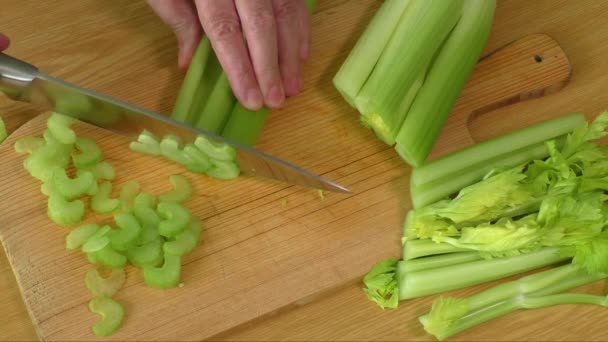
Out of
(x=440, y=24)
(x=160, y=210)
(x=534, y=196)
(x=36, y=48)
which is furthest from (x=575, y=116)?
(x=36, y=48)

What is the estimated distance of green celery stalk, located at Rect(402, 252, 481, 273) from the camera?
200 cm

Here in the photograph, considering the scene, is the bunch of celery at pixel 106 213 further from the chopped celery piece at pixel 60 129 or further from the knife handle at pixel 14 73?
the knife handle at pixel 14 73

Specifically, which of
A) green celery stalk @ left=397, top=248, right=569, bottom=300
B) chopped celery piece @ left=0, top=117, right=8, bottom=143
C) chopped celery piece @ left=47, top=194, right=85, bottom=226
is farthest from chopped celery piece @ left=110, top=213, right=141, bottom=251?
green celery stalk @ left=397, top=248, right=569, bottom=300

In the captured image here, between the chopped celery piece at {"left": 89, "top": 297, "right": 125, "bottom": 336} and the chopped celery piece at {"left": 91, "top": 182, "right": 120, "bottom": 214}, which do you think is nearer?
the chopped celery piece at {"left": 89, "top": 297, "right": 125, "bottom": 336}

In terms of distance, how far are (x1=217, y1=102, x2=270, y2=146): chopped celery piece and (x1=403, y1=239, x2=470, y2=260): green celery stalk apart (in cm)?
53

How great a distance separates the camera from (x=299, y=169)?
1994 mm

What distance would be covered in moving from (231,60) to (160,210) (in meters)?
0.46

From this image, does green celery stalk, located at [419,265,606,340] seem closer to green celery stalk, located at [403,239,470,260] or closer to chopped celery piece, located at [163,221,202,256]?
green celery stalk, located at [403,239,470,260]

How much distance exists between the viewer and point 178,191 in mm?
2070

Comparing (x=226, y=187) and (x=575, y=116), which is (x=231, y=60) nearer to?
(x=226, y=187)

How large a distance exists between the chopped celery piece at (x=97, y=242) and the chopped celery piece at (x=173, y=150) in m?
0.28

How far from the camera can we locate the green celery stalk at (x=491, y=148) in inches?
82.4

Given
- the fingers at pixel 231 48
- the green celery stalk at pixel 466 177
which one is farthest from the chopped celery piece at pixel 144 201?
the green celery stalk at pixel 466 177

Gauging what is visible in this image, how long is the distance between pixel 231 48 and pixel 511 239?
0.91m
